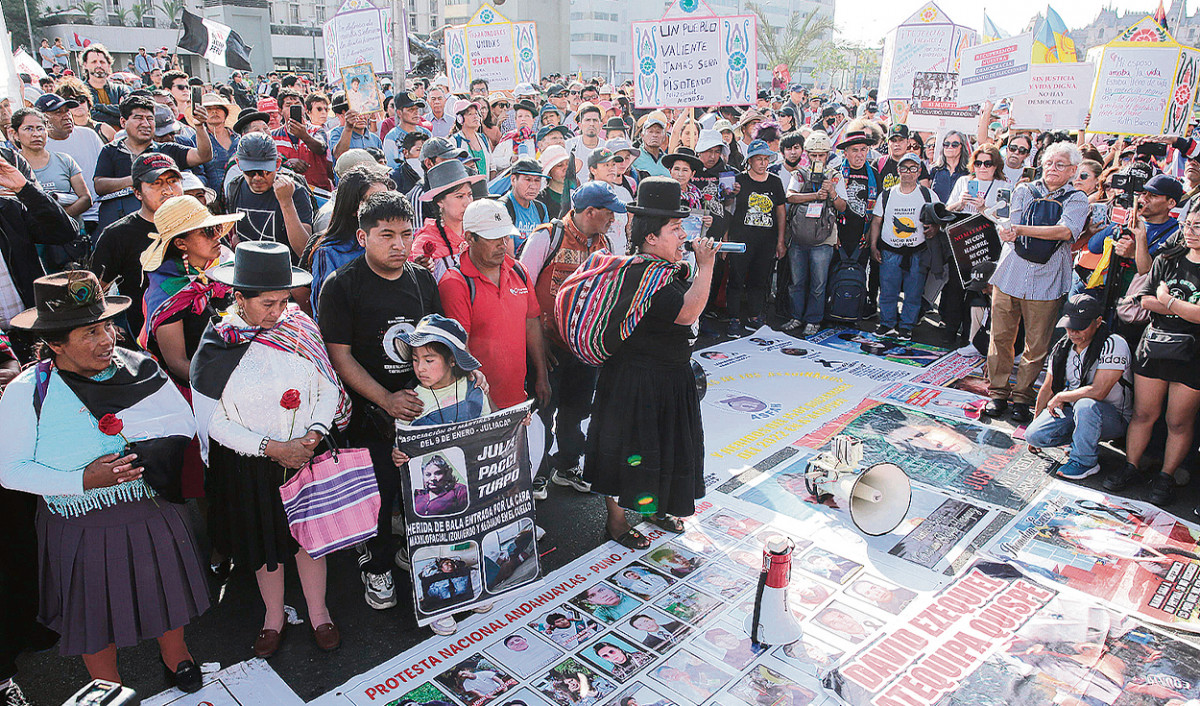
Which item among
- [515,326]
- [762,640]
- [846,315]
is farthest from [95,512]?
[846,315]

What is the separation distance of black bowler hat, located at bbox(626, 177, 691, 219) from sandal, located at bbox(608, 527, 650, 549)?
1640mm

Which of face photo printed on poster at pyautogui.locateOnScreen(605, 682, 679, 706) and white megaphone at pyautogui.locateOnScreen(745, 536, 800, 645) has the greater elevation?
white megaphone at pyautogui.locateOnScreen(745, 536, 800, 645)

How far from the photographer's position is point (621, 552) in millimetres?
3791

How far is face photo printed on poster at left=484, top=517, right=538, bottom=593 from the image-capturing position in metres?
3.26

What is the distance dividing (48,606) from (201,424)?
767 millimetres

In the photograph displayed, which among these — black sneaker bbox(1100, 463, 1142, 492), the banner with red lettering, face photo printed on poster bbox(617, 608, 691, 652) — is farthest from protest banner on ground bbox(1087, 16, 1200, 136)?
face photo printed on poster bbox(617, 608, 691, 652)

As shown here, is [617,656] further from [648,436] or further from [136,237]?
Answer: [136,237]

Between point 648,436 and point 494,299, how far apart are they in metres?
1.01

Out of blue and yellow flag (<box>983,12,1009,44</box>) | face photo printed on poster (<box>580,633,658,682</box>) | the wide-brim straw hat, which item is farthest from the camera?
blue and yellow flag (<box>983,12,1009,44</box>)

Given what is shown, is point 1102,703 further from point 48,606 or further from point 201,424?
point 48,606

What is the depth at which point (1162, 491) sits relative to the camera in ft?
14.2

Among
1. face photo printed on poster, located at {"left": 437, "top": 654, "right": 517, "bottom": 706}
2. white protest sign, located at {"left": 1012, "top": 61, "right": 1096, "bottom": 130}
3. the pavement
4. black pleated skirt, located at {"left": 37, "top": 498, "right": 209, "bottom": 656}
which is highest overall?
white protest sign, located at {"left": 1012, "top": 61, "right": 1096, "bottom": 130}

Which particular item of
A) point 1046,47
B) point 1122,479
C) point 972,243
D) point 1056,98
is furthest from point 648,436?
point 1046,47

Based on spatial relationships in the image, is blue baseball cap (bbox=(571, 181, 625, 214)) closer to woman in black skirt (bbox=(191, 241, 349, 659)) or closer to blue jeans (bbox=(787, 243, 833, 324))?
woman in black skirt (bbox=(191, 241, 349, 659))
